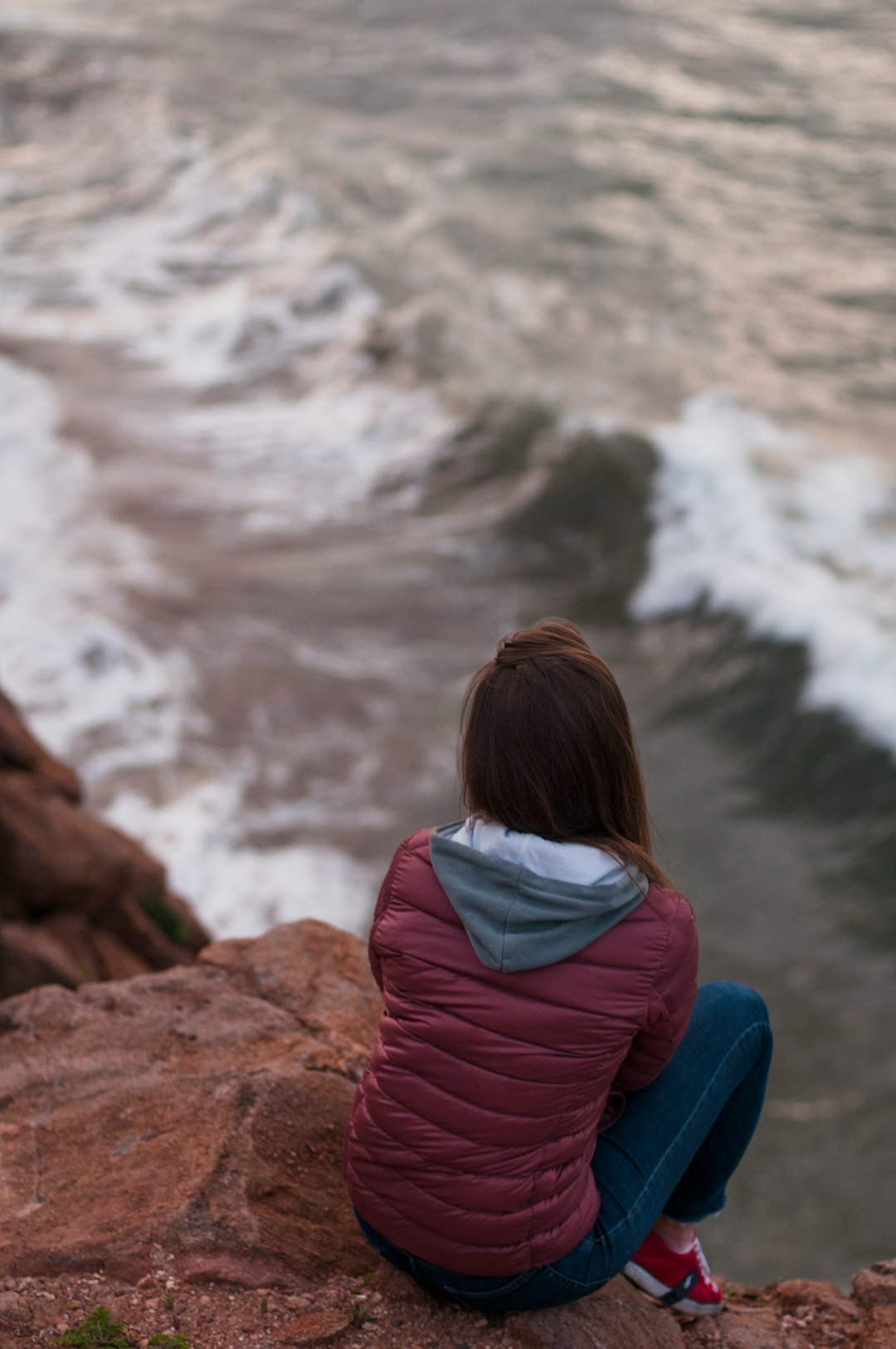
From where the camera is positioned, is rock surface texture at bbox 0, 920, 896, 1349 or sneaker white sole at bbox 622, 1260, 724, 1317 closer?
rock surface texture at bbox 0, 920, 896, 1349

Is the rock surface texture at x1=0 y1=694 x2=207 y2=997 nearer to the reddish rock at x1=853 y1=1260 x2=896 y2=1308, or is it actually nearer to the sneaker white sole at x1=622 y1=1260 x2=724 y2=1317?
the sneaker white sole at x1=622 y1=1260 x2=724 y2=1317

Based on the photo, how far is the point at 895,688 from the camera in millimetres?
7410

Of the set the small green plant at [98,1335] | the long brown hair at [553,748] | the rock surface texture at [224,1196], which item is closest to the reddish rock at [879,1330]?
the rock surface texture at [224,1196]

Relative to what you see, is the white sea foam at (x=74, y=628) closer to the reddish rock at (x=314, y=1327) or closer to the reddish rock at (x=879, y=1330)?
the reddish rock at (x=314, y=1327)

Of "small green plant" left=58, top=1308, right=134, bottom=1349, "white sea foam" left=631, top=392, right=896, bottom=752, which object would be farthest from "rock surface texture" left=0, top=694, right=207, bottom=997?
"white sea foam" left=631, top=392, right=896, bottom=752

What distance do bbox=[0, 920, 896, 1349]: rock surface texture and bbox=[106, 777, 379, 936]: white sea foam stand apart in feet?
8.38

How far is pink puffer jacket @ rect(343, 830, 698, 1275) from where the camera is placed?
215 cm

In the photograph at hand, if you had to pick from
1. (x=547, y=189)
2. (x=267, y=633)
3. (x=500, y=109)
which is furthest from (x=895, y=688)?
(x=500, y=109)

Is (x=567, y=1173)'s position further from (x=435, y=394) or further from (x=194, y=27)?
(x=194, y=27)

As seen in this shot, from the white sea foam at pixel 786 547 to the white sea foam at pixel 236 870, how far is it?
9.86ft

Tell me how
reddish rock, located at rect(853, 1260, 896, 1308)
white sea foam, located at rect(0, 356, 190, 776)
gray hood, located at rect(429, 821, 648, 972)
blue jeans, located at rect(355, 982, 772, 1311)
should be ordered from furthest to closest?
white sea foam, located at rect(0, 356, 190, 776), reddish rock, located at rect(853, 1260, 896, 1308), blue jeans, located at rect(355, 982, 772, 1311), gray hood, located at rect(429, 821, 648, 972)

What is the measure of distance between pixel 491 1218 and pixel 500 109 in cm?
1971

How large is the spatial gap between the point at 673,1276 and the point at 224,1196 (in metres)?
0.95

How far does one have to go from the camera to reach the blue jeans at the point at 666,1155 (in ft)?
7.94
